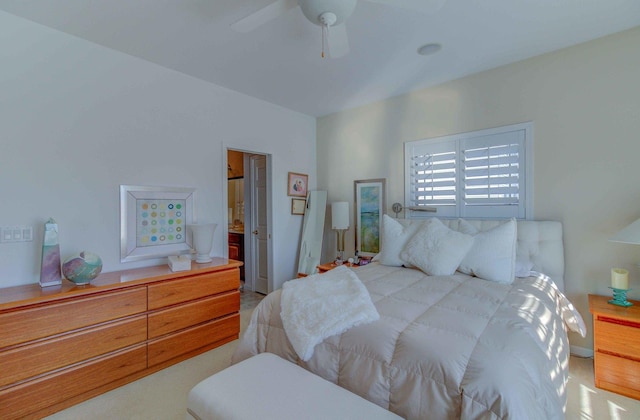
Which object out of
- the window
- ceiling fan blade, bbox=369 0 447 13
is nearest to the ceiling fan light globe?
ceiling fan blade, bbox=369 0 447 13

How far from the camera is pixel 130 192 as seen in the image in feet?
8.42

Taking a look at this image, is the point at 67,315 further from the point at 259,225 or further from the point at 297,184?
the point at 297,184

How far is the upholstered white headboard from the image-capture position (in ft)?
7.99

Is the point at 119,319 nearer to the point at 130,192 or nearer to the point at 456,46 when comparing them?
the point at 130,192

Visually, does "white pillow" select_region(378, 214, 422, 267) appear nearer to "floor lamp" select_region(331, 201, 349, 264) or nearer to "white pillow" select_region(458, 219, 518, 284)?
"white pillow" select_region(458, 219, 518, 284)

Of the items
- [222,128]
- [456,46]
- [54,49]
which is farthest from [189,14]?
[456,46]

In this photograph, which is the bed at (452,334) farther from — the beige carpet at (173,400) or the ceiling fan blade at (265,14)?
the ceiling fan blade at (265,14)

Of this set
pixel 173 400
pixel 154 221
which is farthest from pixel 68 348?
pixel 154 221

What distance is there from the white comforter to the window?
1209 mm

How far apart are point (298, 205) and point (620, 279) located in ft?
10.8

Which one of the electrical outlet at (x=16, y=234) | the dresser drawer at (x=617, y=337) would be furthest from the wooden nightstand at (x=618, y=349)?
the electrical outlet at (x=16, y=234)

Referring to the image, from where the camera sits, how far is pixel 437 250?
2.38m

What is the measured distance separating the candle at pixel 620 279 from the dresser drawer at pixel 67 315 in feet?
11.6

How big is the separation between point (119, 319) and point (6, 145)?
4.73 ft
